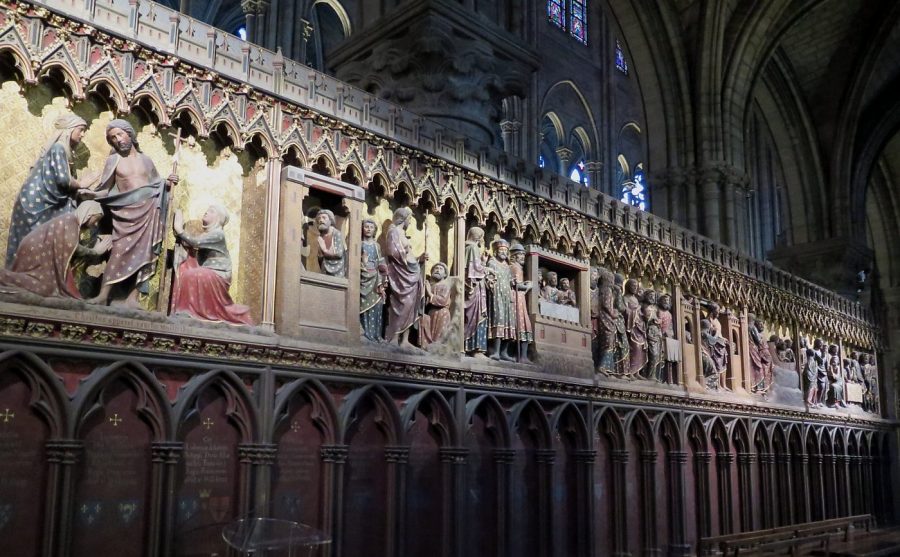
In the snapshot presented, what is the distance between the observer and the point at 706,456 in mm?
13109

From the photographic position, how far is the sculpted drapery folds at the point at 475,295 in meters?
9.65

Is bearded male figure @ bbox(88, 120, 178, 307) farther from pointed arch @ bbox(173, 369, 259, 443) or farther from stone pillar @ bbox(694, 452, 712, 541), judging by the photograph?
stone pillar @ bbox(694, 452, 712, 541)

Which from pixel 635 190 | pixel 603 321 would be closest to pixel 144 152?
pixel 603 321

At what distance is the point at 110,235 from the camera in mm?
6875

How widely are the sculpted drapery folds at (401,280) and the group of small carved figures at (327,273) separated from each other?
0.04ft

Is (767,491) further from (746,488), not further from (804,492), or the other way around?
(804,492)

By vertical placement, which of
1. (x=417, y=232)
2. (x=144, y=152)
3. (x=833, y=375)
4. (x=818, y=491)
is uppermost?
(x=144, y=152)

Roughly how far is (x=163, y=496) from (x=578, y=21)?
27513 mm

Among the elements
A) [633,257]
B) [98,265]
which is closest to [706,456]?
[633,257]

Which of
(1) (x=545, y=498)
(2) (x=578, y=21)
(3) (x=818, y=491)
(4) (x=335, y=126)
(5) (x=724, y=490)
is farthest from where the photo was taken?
(2) (x=578, y=21)

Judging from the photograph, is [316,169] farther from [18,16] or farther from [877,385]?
[877,385]

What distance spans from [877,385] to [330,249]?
16.6 meters

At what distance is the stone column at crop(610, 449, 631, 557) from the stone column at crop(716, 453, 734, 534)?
2849 millimetres

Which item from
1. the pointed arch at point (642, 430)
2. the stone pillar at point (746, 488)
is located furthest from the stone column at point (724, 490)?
the pointed arch at point (642, 430)
